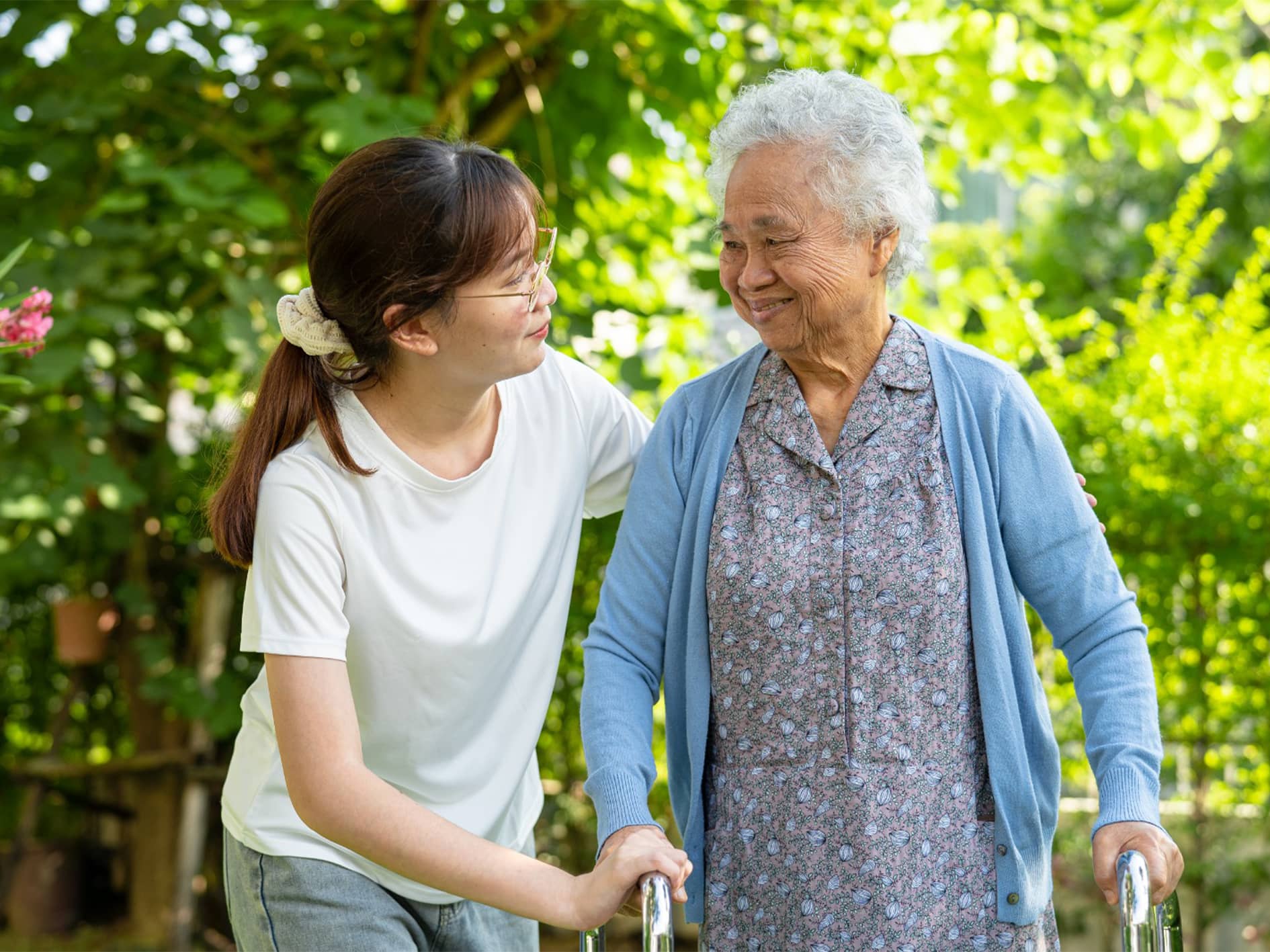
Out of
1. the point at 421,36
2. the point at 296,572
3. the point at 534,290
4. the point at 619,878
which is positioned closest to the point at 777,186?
the point at 534,290

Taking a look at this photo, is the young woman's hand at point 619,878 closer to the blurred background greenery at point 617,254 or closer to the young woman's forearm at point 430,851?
the young woman's forearm at point 430,851

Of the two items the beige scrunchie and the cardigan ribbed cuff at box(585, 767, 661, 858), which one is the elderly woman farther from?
the beige scrunchie

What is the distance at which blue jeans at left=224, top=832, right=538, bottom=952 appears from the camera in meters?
1.68

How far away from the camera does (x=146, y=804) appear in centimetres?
510

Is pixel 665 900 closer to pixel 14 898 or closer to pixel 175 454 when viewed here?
pixel 175 454

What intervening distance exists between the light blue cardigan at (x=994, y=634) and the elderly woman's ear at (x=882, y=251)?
0.39ft

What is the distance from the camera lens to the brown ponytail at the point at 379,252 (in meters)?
1.67

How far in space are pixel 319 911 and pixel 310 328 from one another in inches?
29.6

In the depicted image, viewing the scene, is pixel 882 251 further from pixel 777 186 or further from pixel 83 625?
pixel 83 625

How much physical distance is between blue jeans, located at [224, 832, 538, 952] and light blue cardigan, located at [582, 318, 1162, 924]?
31cm

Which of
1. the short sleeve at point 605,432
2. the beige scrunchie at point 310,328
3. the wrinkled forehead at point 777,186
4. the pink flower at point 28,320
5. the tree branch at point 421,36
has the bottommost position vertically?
the short sleeve at point 605,432

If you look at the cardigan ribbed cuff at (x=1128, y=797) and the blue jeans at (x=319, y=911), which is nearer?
the cardigan ribbed cuff at (x=1128, y=797)

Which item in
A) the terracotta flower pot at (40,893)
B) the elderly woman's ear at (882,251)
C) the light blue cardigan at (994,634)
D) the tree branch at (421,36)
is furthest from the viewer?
the terracotta flower pot at (40,893)

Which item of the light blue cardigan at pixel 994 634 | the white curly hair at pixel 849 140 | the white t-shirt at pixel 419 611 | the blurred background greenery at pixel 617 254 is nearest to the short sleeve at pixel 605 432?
the white t-shirt at pixel 419 611
